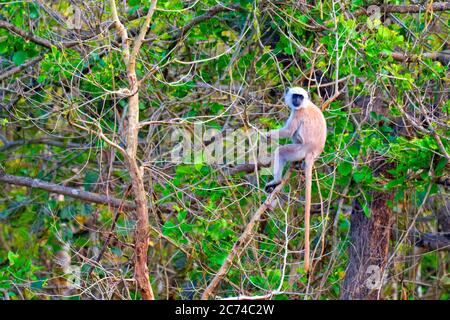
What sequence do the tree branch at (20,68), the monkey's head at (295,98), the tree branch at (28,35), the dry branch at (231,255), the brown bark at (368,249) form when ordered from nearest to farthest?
1. the dry branch at (231,255)
2. the monkey's head at (295,98)
3. the tree branch at (28,35)
4. the tree branch at (20,68)
5. the brown bark at (368,249)

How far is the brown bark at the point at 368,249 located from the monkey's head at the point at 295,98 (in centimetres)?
114

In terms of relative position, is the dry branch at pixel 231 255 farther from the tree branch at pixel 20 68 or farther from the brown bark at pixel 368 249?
the tree branch at pixel 20 68

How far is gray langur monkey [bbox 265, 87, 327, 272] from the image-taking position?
5777mm

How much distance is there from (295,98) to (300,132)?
0.28 meters

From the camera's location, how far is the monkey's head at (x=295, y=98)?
575cm

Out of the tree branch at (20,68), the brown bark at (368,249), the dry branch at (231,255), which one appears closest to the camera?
the dry branch at (231,255)

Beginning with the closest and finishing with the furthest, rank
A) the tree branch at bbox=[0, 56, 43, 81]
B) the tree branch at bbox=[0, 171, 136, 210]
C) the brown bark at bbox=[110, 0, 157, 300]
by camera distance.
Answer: the brown bark at bbox=[110, 0, 157, 300] → the tree branch at bbox=[0, 56, 43, 81] → the tree branch at bbox=[0, 171, 136, 210]

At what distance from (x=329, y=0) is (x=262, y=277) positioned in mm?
1861

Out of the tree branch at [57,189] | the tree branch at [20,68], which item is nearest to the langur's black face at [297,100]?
the tree branch at [57,189]

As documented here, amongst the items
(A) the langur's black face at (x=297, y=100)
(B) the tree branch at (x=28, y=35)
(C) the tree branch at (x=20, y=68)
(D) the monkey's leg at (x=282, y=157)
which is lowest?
(D) the monkey's leg at (x=282, y=157)

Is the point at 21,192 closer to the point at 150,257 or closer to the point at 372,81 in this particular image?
the point at 150,257

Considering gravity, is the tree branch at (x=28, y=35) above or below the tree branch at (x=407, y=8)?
below

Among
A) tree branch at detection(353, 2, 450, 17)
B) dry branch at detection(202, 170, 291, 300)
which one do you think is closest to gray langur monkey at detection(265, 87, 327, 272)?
tree branch at detection(353, 2, 450, 17)

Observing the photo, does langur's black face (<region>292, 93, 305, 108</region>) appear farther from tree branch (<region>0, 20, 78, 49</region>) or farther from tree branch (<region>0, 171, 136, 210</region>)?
tree branch (<region>0, 20, 78, 49</region>)
